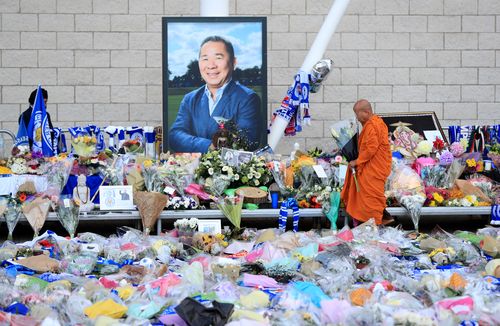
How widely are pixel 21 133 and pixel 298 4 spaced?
4.91 metres

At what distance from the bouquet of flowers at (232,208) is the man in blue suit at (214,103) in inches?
75.4

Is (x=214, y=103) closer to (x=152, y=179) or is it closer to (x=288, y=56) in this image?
(x=152, y=179)

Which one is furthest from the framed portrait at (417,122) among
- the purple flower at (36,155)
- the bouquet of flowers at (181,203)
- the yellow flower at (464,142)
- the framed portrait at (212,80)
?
the purple flower at (36,155)

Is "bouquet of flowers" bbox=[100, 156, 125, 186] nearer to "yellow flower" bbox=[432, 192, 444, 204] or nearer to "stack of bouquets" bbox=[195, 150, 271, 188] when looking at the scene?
"stack of bouquets" bbox=[195, 150, 271, 188]

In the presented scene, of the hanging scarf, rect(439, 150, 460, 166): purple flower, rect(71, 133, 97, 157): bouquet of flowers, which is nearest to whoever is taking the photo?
the hanging scarf

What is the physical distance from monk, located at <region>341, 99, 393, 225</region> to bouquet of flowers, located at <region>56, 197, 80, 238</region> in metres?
2.95

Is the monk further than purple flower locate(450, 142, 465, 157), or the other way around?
purple flower locate(450, 142, 465, 157)

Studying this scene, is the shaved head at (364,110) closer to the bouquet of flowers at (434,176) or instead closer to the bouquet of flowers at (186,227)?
the bouquet of flowers at (434,176)

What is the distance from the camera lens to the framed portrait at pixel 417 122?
499 inches

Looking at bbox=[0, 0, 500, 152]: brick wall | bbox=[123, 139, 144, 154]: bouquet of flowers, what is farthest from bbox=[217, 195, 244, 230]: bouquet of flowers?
bbox=[0, 0, 500, 152]: brick wall

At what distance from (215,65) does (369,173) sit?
284 cm

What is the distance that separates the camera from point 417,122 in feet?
42.4

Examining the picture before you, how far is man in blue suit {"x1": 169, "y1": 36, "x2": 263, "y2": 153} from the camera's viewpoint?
11.9 metres

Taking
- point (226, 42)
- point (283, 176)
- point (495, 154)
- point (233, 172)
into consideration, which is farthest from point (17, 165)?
point (495, 154)
